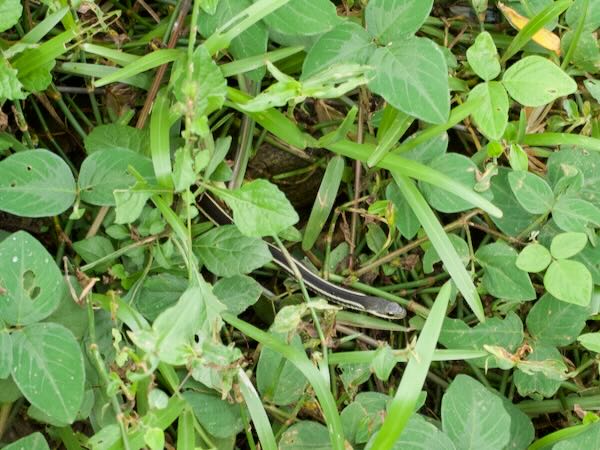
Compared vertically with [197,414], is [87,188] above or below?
above

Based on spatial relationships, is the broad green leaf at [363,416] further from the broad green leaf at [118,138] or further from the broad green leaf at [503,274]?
the broad green leaf at [118,138]

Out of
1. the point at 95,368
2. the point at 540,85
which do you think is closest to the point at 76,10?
the point at 95,368

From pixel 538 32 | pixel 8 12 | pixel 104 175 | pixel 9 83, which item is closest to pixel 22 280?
pixel 104 175

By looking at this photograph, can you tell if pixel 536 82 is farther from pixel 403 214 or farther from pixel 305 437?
pixel 305 437

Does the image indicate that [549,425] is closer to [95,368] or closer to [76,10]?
[95,368]

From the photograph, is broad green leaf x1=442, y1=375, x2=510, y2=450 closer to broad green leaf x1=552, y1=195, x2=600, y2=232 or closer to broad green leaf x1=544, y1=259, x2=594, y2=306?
broad green leaf x1=544, y1=259, x2=594, y2=306

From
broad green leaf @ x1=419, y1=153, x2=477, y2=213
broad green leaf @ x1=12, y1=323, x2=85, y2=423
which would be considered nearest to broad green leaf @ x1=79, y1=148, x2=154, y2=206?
broad green leaf @ x1=12, y1=323, x2=85, y2=423
